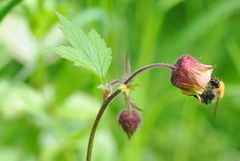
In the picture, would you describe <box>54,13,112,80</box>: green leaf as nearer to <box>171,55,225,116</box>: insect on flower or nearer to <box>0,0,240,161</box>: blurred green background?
<box>171,55,225,116</box>: insect on flower

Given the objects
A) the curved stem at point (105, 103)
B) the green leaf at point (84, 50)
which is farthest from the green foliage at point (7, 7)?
the curved stem at point (105, 103)

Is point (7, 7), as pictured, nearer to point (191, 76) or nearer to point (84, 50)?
point (84, 50)

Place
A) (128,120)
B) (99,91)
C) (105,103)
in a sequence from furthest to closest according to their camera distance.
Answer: (99,91) < (128,120) < (105,103)

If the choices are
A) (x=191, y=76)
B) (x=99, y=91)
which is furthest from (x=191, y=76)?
(x=99, y=91)

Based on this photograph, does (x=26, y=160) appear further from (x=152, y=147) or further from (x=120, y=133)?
(x=152, y=147)

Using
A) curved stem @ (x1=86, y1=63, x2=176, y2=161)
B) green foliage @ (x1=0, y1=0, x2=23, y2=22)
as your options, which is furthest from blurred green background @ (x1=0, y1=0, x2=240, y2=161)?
curved stem @ (x1=86, y1=63, x2=176, y2=161)
